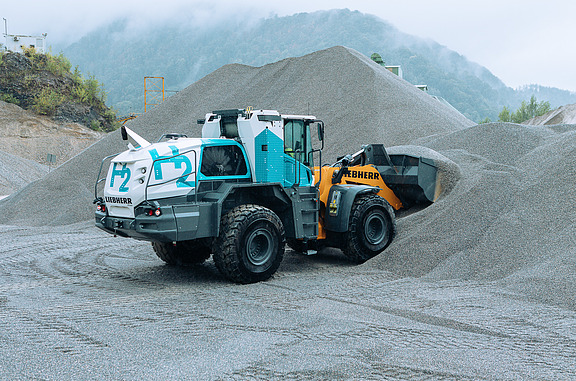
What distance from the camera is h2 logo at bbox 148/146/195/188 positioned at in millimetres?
7477

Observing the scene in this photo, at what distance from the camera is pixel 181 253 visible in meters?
9.37

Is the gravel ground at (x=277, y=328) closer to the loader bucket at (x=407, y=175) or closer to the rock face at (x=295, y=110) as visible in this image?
the loader bucket at (x=407, y=175)

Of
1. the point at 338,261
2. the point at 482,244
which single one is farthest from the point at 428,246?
the point at 338,261

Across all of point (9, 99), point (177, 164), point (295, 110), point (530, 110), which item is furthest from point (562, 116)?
point (9, 99)

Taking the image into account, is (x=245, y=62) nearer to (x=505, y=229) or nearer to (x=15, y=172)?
(x=15, y=172)

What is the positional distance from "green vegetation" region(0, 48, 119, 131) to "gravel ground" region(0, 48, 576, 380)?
30.2m

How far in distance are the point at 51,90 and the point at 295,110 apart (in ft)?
91.5

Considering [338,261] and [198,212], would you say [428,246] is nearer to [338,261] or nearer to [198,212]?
[338,261]

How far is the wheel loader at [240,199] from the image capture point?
296 inches

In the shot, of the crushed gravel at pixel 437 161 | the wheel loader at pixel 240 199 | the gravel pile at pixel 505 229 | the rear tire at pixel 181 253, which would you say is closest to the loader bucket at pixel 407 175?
the crushed gravel at pixel 437 161

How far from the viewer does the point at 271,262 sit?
8133 millimetres

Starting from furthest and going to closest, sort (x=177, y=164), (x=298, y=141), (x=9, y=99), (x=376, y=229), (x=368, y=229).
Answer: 1. (x=9, y=99)
2. (x=376, y=229)
3. (x=368, y=229)
4. (x=298, y=141)
5. (x=177, y=164)

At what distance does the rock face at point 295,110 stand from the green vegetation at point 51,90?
1959cm

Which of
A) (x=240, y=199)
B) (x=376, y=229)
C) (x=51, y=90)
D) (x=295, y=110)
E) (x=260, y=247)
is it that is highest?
(x=51, y=90)
